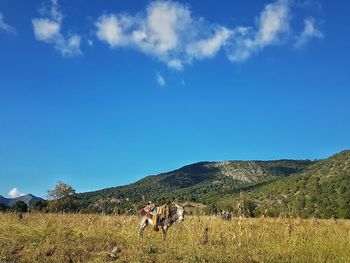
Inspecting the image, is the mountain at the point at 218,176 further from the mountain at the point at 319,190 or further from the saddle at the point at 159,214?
the saddle at the point at 159,214

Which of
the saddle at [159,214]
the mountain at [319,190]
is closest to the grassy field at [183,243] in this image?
the saddle at [159,214]

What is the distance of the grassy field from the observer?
10367 millimetres

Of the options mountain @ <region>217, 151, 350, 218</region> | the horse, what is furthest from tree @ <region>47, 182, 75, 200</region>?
the horse

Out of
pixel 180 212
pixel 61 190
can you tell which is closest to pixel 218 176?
pixel 61 190

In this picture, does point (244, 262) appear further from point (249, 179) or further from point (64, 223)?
point (249, 179)

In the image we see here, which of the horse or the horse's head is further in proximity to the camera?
the horse's head

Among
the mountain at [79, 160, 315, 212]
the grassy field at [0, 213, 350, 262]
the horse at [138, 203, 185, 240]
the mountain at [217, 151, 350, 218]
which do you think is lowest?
the grassy field at [0, 213, 350, 262]

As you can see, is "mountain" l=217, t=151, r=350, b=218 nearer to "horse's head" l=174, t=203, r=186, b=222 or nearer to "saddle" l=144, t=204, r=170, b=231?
"horse's head" l=174, t=203, r=186, b=222

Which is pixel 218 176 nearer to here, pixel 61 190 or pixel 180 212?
pixel 61 190

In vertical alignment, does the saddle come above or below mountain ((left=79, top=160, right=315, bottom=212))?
below

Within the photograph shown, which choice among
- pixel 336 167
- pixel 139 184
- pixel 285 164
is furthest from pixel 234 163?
pixel 336 167

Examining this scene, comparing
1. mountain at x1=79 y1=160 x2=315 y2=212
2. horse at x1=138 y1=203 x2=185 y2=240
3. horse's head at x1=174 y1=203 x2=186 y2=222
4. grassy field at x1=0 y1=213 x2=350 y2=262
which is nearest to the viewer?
grassy field at x1=0 y1=213 x2=350 y2=262

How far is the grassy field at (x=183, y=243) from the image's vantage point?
34.0ft

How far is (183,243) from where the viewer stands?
41.5 feet
